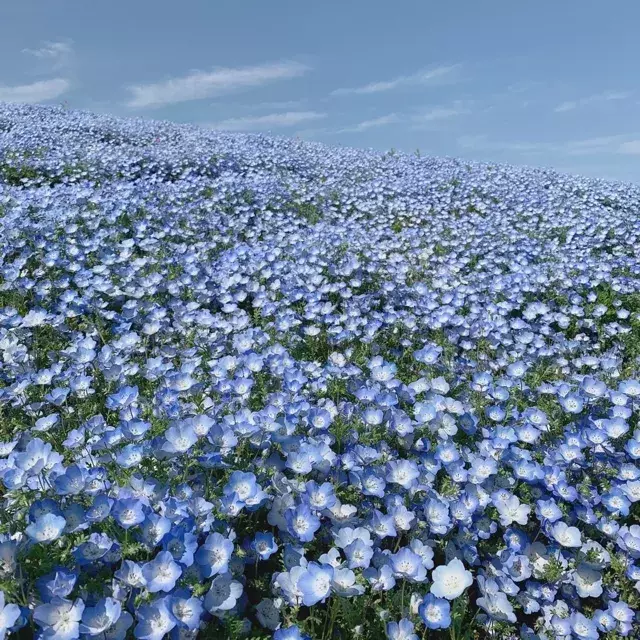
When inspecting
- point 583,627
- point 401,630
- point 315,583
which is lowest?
point 583,627

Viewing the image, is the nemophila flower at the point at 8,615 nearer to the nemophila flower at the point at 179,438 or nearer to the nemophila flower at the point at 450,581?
A: the nemophila flower at the point at 179,438

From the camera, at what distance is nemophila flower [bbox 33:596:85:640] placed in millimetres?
1865

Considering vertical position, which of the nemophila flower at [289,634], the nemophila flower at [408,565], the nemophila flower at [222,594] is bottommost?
the nemophila flower at [408,565]

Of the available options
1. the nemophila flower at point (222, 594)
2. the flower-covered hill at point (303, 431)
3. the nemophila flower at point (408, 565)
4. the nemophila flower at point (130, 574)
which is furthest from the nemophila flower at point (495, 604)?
the nemophila flower at point (130, 574)

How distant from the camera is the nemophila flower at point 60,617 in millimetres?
1865

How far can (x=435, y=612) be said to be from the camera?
2291mm

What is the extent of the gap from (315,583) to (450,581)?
2.02ft

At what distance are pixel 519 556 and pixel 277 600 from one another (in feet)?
3.89

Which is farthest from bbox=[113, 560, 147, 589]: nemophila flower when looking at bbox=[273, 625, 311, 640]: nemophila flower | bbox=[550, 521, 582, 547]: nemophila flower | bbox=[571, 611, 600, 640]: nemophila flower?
bbox=[550, 521, 582, 547]: nemophila flower

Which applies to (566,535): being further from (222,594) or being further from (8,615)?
(8,615)

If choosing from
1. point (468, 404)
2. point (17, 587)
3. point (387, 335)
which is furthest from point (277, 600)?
point (387, 335)

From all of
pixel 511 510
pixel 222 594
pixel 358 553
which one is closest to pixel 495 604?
pixel 511 510

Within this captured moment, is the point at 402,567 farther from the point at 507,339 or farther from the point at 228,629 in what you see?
the point at 507,339

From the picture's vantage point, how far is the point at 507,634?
258 cm
